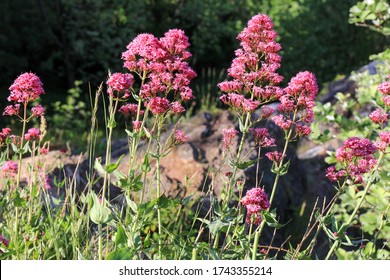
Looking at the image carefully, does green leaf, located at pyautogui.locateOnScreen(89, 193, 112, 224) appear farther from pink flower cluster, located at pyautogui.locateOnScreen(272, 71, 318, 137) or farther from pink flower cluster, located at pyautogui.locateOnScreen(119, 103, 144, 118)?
pink flower cluster, located at pyautogui.locateOnScreen(272, 71, 318, 137)

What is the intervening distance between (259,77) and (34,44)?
10.7 meters

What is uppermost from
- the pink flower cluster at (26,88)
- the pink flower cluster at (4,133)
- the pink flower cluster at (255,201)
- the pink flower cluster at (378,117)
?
the pink flower cluster at (26,88)

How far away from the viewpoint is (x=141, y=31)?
45.6ft

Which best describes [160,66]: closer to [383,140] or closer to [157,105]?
[157,105]

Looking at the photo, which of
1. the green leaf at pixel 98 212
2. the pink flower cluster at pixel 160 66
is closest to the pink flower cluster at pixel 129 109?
the pink flower cluster at pixel 160 66

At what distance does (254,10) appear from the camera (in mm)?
14680

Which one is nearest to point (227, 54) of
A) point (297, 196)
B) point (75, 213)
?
point (297, 196)

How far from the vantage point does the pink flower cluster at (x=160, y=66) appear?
9.29 feet

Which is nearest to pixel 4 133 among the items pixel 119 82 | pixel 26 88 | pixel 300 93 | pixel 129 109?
pixel 26 88

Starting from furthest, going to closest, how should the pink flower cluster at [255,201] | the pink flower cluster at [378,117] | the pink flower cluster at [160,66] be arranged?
the pink flower cluster at [378,117]
the pink flower cluster at [160,66]
the pink flower cluster at [255,201]

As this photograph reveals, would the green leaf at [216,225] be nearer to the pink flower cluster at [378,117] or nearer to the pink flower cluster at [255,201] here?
the pink flower cluster at [255,201]

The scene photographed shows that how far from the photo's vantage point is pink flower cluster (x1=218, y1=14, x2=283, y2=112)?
2895 mm

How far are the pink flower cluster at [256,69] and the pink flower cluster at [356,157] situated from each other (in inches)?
14.8

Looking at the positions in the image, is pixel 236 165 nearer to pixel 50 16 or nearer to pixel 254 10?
pixel 50 16
